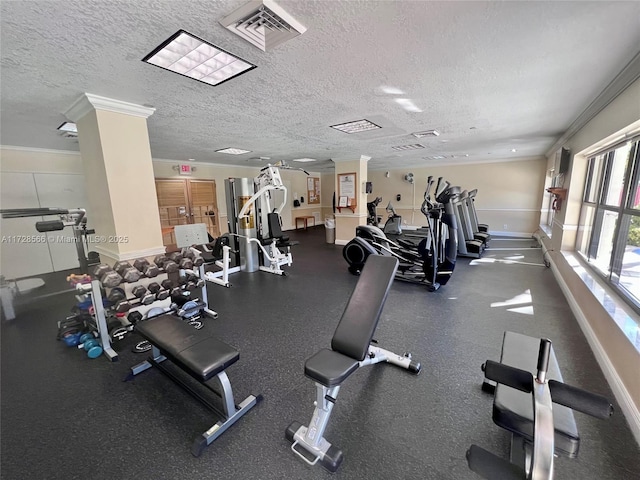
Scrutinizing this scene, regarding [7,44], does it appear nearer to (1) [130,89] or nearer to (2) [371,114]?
(1) [130,89]

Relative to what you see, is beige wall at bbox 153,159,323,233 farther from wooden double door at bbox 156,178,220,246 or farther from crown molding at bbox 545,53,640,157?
crown molding at bbox 545,53,640,157

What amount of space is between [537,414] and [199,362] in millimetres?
1579

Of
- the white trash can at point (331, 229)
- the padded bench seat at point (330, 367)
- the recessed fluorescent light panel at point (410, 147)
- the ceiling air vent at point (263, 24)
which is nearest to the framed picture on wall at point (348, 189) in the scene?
the white trash can at point (331, 229)

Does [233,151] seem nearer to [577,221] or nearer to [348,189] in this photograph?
[348,189]

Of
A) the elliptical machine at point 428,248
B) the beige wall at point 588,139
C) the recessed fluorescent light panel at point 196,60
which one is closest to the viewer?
the recessed fluorescent light panel at point 196,60

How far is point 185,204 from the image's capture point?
21.6 ft

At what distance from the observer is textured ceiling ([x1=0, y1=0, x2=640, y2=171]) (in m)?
1.31

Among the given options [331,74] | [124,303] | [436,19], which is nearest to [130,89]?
[331,74]

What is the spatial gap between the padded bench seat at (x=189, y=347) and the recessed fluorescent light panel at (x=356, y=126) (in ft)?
9.80

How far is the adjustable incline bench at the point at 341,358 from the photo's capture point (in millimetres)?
1347

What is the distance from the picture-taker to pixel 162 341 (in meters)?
1.77

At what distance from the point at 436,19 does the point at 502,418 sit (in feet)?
6.51

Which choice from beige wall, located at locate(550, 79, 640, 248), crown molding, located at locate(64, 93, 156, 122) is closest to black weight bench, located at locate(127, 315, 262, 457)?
crown molding, located at locate(64, 93, 156, 122)

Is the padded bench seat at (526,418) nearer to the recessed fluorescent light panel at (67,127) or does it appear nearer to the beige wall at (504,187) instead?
the recessed fluorescent light panel at (67,127)
